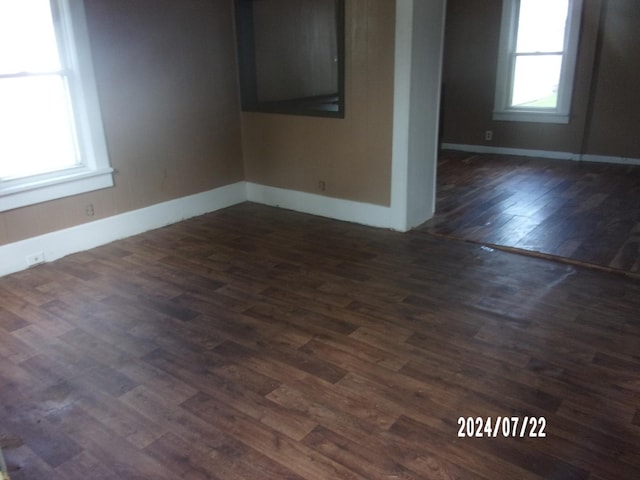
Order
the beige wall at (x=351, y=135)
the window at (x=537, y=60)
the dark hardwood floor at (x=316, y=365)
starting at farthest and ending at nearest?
the window at (x=537, y=60) < the beige wall at (x=351, y=135) < the dark hardwood floor at (x=316, y=365)

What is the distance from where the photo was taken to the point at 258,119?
4.81 m

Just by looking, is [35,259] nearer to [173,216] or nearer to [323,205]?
[173,216]

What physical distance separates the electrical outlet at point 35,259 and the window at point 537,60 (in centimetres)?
565

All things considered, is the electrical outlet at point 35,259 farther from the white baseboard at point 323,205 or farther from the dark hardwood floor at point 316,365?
the white baseboard at point 323,205

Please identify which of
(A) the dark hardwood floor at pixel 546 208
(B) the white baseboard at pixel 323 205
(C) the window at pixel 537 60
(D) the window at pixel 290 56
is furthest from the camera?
(C) the window at pixel 537 60

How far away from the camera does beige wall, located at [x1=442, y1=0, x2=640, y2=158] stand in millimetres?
5852

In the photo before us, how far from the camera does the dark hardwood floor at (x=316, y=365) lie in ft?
6.19

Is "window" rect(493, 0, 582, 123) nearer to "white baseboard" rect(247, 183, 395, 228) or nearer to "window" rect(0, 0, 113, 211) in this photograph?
"white baseboard" rect(247, 183, 395, 228)

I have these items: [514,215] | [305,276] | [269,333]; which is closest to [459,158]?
[514,215]

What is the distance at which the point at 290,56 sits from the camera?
17.3ft

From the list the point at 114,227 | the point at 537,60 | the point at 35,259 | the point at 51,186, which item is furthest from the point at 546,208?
the point at 35,259

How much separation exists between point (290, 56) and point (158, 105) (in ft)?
5.47

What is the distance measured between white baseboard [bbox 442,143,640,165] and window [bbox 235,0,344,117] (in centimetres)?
252
